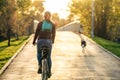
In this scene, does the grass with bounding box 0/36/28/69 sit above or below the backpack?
below

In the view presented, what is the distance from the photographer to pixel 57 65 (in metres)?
20.0

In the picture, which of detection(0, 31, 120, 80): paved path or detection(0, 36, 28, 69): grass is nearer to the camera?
detection(0, 31, 120, 80): paved path

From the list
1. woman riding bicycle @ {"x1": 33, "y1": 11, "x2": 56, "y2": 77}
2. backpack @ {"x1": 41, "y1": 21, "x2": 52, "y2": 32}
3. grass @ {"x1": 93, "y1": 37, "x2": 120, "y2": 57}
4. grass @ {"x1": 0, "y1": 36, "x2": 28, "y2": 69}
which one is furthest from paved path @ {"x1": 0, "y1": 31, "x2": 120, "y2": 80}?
grass @ {"x1": 93, "y1": 37, "x2": 120, "y2": 57}

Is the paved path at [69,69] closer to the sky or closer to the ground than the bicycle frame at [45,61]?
closer to the ground

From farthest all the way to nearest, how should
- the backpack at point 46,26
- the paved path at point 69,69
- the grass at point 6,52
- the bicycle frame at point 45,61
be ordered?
the grass at point 6,52, the paved path at point 69,69, the backpack at point 46,26, the bicycle frame at point 45,61

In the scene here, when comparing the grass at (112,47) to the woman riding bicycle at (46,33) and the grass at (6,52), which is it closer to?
the grass at (6,52)

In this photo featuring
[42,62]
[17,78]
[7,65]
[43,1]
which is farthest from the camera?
[43,1]

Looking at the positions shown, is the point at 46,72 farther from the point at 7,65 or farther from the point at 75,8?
the point at 75,8

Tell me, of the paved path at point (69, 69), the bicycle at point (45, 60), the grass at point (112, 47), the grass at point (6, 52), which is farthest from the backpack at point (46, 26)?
the grass at point (112, 47)

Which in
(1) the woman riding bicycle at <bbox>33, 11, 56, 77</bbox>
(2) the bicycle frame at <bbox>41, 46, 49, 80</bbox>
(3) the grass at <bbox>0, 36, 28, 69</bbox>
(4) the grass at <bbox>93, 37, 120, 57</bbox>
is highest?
(1) the woman riding bicycle at <bbox>33, 11, 56, 77</bbox>

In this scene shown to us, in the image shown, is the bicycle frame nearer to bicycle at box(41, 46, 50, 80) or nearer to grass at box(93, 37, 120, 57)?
bicycle at box(41, 46, 50, 80)

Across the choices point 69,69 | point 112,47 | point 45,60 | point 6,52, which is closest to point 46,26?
Result: point 45,60

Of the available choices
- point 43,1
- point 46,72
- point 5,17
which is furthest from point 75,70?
point 43,1

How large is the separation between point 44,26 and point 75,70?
4.82 metres
